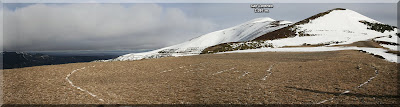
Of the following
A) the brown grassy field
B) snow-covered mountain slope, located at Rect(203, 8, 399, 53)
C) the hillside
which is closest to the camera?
the brown grassy field

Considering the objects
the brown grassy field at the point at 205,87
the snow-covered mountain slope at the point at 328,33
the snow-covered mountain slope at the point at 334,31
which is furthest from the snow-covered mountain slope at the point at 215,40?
the brown grassy field at the point at 205,87

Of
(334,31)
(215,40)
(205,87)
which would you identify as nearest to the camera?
(205,87)

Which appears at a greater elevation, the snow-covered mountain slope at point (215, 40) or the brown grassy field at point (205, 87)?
the snow-covered mountain slope at point (215, 40)

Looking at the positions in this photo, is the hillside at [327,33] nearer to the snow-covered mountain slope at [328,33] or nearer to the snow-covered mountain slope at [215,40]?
the snow-covered mountain slope at [328,33]

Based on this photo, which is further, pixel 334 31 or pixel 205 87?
pixel 334 31

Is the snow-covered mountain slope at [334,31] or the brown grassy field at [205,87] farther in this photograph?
the snow-covered mountain slope at [334,31]

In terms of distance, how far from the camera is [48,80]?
15.1 metres

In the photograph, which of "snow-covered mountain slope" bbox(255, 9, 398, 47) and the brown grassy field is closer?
the brown grassy field

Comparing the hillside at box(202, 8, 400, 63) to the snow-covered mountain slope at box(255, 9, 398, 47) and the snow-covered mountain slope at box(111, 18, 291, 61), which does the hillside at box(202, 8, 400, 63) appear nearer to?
the snow-covered mountain slope at box(255, 9, 398, 47)


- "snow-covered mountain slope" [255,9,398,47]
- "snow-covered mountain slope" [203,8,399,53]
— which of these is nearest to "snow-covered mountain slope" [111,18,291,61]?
"snow-covered mountain slope" [203,8,399,53]

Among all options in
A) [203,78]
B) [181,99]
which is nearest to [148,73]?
[203,78]

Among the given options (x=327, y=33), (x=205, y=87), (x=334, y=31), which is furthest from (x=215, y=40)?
(x=205, y=87)

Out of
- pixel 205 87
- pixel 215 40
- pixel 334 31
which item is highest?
pixel 215 40

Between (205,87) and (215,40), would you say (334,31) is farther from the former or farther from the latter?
(205,87)
